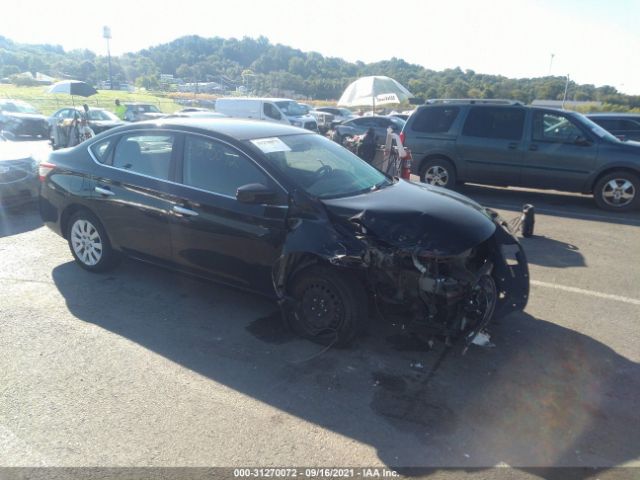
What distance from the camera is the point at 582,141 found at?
8.88 meters

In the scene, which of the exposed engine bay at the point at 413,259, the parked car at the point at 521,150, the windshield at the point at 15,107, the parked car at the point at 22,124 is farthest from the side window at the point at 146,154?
the windshield at the point at 15,107

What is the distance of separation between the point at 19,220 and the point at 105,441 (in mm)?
6016

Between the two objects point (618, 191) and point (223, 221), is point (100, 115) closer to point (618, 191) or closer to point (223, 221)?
point (223, 221)

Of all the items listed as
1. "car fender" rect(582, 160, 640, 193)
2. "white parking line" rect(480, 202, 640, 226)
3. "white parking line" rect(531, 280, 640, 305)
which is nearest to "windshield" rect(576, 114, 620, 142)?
"car fender" rect(582, 160, 640, 193)

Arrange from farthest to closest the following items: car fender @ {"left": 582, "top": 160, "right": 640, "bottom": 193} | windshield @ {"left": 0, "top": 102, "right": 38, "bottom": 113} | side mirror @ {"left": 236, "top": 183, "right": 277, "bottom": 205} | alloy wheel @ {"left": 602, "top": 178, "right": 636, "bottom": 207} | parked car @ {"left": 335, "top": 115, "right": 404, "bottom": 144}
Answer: parked car @ {"left": 335, "top": 115, "right": 404, "bottom": 144}
windshield @ {"left": 0, "top": 102, "right": 38, "bottom": 113}
alloy wheel @ {"left": 602, "top": 178, "right": 636, "bottom": 207}
car fender @ {"left": 582, "top": 160, "right": 640, "bottom": 193}
side mirror @ {"left": 236, "top": 183, "right": 277, "bottom": 205}

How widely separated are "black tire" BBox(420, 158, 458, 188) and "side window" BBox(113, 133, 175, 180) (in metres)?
6.73

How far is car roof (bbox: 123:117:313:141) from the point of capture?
4477 mm

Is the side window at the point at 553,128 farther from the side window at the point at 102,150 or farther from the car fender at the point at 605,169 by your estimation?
the side window at the point at 102,150

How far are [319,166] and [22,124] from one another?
62.9 feet

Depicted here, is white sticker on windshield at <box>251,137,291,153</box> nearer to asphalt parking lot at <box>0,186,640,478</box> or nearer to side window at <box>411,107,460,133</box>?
asphalt parking lot at <box>0,186,640,478</box>

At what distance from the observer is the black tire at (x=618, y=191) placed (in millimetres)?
8734

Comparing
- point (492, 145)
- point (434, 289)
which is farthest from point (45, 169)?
point (492, 145)

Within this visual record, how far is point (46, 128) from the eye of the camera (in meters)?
19.8

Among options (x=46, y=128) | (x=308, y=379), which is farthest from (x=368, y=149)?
(x=46, y=128)
